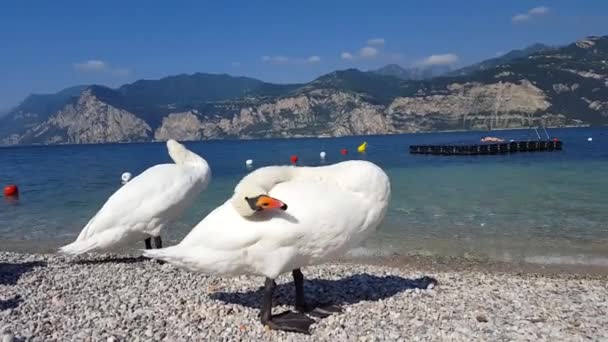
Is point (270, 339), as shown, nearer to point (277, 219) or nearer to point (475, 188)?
point (277, 219)

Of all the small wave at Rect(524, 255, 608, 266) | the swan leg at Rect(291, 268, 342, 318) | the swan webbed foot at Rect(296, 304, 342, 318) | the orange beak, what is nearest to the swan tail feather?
the orange beak

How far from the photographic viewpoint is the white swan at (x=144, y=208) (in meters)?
9.91

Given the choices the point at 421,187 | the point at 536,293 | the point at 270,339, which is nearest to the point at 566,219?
the point at 536,293

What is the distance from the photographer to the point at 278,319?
6.91 m

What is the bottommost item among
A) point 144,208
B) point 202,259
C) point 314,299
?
point 314,299

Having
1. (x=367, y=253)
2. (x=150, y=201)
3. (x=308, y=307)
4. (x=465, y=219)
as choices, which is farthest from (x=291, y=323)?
(x=465, y=219)

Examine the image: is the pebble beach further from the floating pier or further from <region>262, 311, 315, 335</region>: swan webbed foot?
the floating pier

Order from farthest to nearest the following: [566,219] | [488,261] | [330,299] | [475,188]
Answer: [475,188], [566,219], [488,261], [330,299]

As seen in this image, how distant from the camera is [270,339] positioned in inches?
258

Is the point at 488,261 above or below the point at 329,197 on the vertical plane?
below

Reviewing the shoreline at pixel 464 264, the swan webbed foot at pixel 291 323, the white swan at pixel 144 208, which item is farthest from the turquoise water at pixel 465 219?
the swan webbed foot at pixel 291 323

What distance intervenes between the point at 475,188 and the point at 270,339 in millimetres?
22944

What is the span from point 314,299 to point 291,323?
1.36 metres

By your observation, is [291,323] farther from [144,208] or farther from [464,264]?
[464,264]
